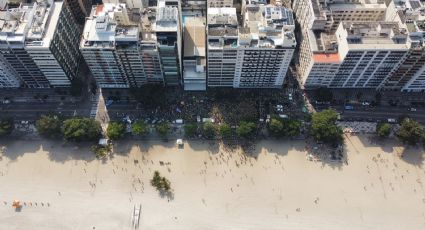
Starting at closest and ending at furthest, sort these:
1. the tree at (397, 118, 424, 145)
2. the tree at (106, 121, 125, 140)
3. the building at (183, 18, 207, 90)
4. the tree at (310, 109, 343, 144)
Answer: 1. the tree at (397, 118, 424, 145)
2. the tree at (310, 109, 343, 144)
3. the tree at (106, 121, 125, 140)
4. the building at (183, 18, 207, 90)

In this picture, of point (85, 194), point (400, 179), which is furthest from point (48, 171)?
point (400, 179)

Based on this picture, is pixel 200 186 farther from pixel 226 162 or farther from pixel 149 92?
pixel 149 92

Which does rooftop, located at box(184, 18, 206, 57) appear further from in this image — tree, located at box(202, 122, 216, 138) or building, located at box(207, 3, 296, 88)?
tree, located at box(202, 122, 216, 138)

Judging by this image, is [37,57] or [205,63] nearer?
[37,57]

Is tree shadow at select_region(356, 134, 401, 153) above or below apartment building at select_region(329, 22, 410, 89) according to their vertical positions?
below

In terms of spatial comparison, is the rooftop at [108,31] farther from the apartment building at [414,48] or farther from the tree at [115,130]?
the apartment building at [414,48]

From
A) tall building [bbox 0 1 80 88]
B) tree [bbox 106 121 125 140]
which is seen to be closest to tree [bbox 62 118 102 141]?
tree [bbox 106 121 125 140]
